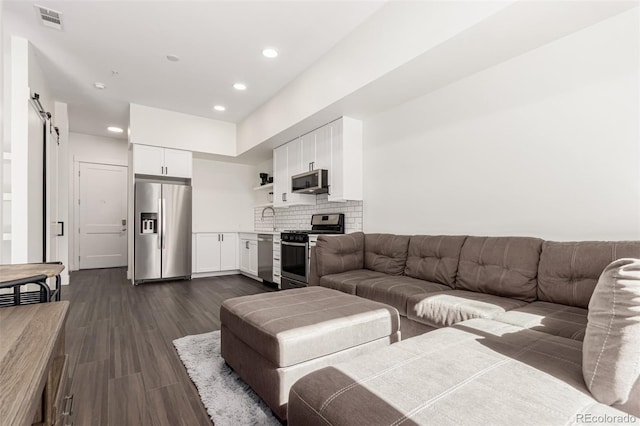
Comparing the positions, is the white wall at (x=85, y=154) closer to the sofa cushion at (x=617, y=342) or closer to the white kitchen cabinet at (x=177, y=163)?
the white kitchen cabinet at (x=177, y=163)

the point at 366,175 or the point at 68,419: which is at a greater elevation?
the point at 366,175

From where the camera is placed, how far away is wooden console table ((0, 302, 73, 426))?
2.06 feet

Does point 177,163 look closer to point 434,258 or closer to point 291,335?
point 434,258

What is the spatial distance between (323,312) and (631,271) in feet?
4.56

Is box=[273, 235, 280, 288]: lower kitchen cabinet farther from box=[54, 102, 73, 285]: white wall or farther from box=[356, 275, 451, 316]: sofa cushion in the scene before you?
box=[54, 102, 73, 285]: white wall

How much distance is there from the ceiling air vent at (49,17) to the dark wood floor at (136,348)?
299cm

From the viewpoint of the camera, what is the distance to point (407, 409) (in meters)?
0.86

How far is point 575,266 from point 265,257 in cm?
402

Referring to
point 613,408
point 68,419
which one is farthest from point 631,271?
point 68,419

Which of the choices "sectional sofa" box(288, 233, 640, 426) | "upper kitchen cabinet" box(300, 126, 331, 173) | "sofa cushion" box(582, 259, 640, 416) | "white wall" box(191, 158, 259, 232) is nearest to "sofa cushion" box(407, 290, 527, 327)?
"sectional sofa" box(288, 233, 640, 426)

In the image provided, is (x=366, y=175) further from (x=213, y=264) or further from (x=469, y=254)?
(x=213, y=264)

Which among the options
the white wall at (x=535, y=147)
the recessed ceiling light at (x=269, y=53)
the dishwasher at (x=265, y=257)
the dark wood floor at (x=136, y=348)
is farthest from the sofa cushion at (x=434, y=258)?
the recessed ceiling light at (x=269, y=53)

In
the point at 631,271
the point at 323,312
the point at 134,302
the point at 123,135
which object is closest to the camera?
the point at 631,271

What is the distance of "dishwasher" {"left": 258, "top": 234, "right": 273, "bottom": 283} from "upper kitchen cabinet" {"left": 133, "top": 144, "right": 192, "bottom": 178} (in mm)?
1914
